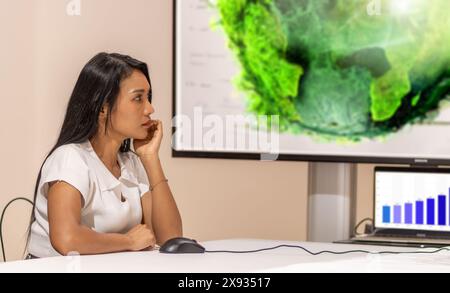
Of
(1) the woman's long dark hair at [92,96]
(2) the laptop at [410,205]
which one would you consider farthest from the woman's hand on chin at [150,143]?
(2) the laptop at [410,205]

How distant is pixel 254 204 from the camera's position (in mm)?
3908

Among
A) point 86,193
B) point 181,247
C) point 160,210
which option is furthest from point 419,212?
point 86,193

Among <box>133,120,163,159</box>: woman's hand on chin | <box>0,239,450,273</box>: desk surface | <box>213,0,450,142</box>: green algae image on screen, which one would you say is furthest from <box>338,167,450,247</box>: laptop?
<box>133,120,163,159</box>: woman's hand on chin

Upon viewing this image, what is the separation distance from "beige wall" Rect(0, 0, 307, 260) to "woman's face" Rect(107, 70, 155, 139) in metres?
0.98

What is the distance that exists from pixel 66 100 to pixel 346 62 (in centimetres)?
126

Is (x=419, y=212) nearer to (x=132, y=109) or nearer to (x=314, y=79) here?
(x=314, y=79)

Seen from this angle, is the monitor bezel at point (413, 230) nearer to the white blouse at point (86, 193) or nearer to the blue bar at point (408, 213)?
the blue bar at point (408, 213)

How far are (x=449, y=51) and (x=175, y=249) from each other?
1.19m

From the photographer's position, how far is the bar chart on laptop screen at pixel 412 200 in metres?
2.77

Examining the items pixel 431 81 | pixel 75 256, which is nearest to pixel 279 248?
pixel 75 256

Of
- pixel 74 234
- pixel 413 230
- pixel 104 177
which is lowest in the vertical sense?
pixel 413 230

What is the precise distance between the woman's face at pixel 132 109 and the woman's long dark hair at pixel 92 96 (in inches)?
0.7

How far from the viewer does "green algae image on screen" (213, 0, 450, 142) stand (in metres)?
2.85

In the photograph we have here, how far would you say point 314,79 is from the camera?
2912 millimetres
